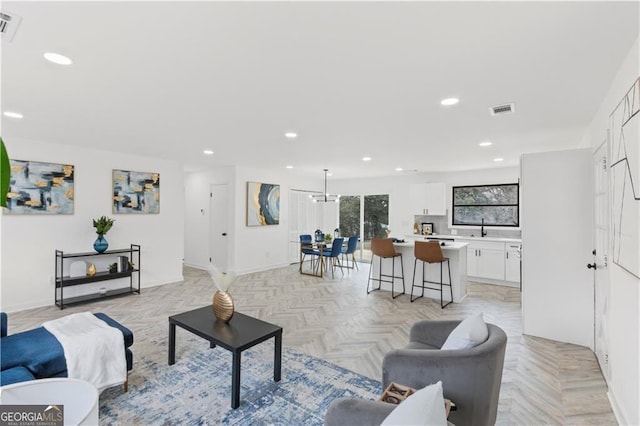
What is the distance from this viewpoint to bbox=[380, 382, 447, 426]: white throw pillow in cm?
105

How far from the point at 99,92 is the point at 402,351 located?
3140mm

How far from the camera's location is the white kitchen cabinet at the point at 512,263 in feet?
19.7

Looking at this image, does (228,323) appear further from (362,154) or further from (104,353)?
(362,154)

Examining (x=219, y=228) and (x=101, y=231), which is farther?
(x=219, y=228)

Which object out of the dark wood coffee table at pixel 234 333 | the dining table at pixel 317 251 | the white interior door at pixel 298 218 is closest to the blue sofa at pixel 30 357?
the dark wood coffee table at pixel 234 333

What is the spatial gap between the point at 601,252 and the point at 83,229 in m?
6.65

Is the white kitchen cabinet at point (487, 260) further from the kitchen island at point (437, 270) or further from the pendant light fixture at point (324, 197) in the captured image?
the pendant light fixture at point (324, 197)

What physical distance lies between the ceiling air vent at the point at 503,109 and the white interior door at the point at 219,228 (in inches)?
216

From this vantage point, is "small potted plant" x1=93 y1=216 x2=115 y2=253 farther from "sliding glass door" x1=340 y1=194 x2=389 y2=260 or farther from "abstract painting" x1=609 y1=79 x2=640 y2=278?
"abstract painting" x1=609 y1=79 x2=640 y2=278

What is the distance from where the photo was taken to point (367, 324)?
3936 mm

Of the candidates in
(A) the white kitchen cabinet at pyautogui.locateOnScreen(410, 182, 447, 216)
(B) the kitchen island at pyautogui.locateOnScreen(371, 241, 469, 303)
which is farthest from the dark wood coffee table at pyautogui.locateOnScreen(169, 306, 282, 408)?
(A) the white kitchen cabinet at pyautogui.locateOnScreen(410, 182, 447, 216)

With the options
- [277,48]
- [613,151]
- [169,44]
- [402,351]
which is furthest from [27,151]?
[613,151]

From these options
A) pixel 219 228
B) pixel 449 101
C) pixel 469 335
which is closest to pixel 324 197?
pixel 219 228

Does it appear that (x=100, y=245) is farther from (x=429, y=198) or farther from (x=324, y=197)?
(x=429, y=198)
